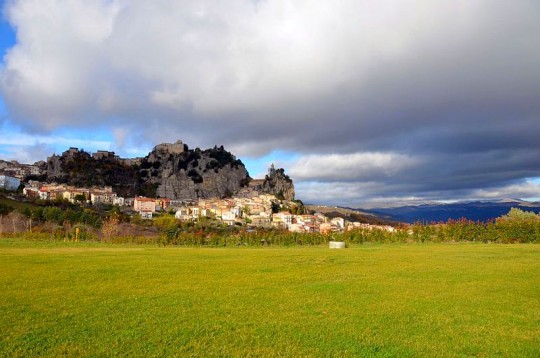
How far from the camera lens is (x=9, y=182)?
525ft

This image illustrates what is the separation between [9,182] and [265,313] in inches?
7167

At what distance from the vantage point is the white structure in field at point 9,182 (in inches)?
6068

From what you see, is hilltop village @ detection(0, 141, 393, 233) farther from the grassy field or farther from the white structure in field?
the grassy field

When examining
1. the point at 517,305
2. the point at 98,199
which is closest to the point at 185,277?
the point at 517,305

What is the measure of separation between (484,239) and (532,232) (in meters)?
5.04

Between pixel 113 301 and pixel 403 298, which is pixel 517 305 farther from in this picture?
pixel 113 301

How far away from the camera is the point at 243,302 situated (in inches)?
460

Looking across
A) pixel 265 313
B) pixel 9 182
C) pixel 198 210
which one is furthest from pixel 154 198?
pixel 265 313

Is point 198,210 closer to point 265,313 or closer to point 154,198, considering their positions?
point 154,198

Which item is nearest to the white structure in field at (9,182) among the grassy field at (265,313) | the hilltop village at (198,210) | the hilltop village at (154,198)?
the hilltop village at (154,198)

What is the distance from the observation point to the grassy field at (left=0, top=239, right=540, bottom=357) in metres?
7.79

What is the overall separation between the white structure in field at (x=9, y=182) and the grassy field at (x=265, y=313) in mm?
162620

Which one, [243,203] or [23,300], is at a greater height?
[243,203]

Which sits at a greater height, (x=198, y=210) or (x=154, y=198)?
(x=154, y=198)
